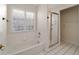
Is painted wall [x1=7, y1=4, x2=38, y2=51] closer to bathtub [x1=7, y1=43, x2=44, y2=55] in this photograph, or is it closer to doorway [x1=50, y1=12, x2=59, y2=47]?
bathtub [x1=7, y1=43, x2=44, y2=55]

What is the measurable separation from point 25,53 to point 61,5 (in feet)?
2.81

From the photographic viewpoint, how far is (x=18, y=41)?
4.25ft

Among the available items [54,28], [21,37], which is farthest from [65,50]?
[21,37]

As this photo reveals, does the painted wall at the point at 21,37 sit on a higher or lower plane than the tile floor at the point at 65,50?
higher

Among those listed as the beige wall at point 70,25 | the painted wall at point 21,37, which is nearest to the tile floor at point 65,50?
the beige wall at point 70,25

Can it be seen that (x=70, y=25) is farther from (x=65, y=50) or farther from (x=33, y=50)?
(x=33, y=50)

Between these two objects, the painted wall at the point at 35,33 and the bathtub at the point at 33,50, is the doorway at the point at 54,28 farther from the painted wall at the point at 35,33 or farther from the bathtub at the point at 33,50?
the bathtub at the point at 33,50

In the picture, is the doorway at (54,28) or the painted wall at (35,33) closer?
the painted wall at (35,33)

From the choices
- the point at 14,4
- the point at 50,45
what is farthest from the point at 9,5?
the point at 50,45

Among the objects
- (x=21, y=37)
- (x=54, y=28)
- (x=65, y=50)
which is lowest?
(x=65, y=50)

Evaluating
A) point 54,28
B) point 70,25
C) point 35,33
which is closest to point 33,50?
point 35,33

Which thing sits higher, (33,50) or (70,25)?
(70,25)
